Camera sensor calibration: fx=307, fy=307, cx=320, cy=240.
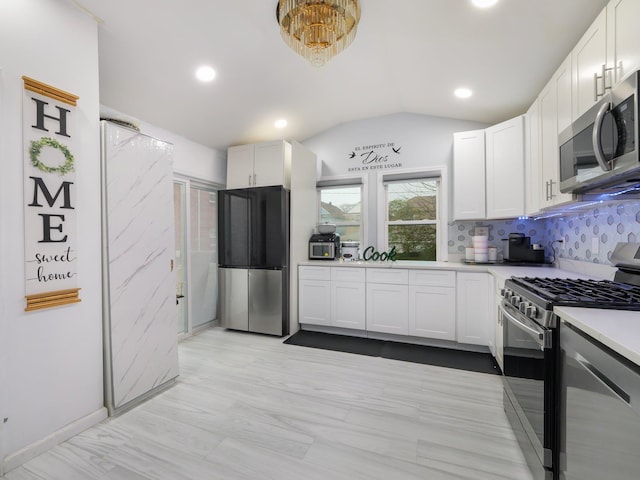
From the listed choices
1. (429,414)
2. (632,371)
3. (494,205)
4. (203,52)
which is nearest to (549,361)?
(632,371)

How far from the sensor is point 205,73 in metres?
2.75

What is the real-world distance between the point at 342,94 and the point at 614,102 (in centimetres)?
265

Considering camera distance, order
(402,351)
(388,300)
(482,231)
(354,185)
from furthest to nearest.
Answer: (354,185) < (482,231) < (388,300) < (402,351)

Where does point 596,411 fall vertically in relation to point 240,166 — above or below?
below

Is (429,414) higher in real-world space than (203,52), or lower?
lower

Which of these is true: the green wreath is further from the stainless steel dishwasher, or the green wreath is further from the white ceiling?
the stainless steel dishwasher

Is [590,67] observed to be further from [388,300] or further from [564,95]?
[388,300]

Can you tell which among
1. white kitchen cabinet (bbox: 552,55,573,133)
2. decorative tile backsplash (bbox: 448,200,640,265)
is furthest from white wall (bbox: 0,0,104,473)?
decorative tile backsplash (bbox: 448,200,640,265)

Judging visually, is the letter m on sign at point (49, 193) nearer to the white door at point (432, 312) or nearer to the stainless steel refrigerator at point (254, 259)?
the stainless steel refrigerator at point (254, 259)

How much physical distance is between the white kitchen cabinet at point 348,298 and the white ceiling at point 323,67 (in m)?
2.05

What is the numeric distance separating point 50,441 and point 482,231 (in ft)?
13.7

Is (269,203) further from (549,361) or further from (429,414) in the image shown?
(549,361)

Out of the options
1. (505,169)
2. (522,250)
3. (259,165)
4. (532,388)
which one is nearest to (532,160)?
(505,169)

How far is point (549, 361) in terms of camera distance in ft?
4.42
